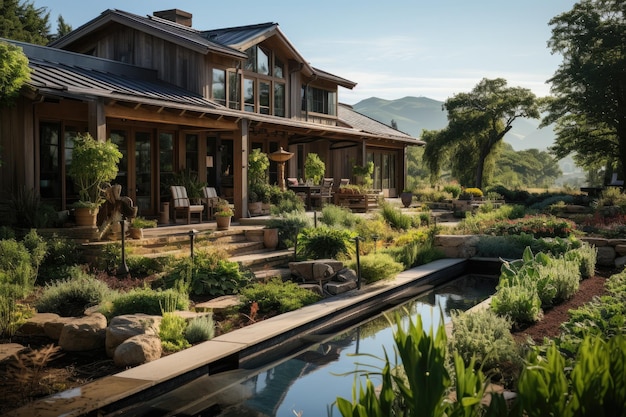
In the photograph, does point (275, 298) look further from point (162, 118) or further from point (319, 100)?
point (319, 100)

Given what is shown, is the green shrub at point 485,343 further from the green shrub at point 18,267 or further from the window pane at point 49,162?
the window pane at point 49,162

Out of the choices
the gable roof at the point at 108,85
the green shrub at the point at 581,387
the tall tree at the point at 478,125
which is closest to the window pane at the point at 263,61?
the gable roof at the point at 108,85

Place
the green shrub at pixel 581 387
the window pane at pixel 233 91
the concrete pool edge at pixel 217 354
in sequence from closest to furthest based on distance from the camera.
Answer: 1. the green shrub at pixel 581 387
2. the concrete pool edge at pixel 217 354
3. the window pane at pixel 233 91

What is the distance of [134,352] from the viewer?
634cm

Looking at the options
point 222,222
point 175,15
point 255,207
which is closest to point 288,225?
point 222,222

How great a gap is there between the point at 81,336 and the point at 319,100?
1794 cm

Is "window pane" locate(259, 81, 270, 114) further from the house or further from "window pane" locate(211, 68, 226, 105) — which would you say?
"window pane" locate(211, 68, 226, 105)

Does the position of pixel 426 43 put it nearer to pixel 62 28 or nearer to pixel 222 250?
pixel 222 250

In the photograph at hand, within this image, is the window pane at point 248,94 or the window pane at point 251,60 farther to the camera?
the window pane at point 251,60

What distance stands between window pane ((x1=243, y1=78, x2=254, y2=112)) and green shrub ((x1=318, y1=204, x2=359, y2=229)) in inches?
222

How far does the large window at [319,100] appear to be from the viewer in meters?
22.5

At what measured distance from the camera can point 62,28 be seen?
33.3 metres

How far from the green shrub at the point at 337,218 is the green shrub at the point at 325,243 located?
2780 mm

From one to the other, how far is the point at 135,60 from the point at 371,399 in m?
17.4
